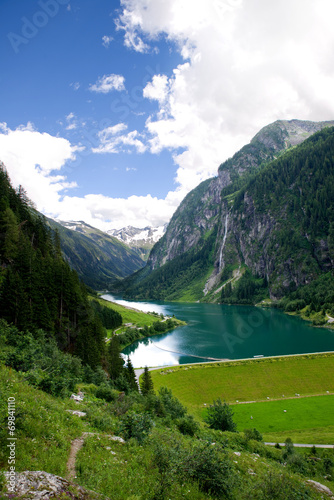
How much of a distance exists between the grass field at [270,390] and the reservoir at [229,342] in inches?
529

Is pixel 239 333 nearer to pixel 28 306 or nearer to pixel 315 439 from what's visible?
pixel 315 439

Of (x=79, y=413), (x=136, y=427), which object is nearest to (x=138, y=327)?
(x=79, y=413)

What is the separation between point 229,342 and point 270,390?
43061 millimetres

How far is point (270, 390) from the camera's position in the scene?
205 feet

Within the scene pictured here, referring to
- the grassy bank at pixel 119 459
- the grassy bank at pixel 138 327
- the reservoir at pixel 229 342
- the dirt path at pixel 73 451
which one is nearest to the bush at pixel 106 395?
the grassy bank at pixel 119 459

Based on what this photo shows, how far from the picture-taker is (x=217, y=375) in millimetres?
69500

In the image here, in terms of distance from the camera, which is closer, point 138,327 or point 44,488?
point 44,488

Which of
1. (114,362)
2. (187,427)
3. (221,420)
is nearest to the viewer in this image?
(187,427)

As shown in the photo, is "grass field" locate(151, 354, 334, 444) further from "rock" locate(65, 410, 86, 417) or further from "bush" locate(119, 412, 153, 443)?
"rock" locate(65, 410, 86, 417)

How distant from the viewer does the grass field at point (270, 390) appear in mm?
44500

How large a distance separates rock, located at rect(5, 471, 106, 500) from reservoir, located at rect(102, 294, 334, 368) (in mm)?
84035

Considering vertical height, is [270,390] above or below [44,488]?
below

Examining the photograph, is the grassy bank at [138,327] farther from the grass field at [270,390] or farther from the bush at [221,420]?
the bush at [221,420]

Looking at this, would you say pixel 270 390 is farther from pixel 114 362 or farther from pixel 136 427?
pixel 136 427
